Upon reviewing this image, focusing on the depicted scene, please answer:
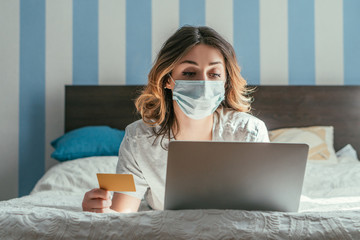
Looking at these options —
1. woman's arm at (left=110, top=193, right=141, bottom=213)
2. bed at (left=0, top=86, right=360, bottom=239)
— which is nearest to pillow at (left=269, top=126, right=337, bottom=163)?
bed at (left=0, top=86, right=360, bottom=239)

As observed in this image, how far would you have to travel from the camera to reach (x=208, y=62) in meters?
1.28

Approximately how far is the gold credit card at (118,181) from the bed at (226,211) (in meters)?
0.13

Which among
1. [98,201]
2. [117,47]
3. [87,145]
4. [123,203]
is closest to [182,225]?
[98,201]

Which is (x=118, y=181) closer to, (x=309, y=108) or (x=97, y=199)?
(x=97, y=199)

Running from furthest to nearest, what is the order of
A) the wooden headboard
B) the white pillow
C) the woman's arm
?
1. the wooden headboard
2. the white pillow
3. the woman's arm

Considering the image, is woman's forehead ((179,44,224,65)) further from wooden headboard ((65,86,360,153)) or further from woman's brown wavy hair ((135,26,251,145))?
wooden headboard ((65,86,360,153))

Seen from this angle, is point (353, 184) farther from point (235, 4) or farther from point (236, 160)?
point (235, 4)

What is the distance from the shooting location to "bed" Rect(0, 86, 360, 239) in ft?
2.44

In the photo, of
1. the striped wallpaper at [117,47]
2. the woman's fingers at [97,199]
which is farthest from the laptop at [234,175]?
the striped wallpaper at [117,47]

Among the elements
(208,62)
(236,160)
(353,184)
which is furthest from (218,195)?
(353,184)

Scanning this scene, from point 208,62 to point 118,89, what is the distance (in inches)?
58.0

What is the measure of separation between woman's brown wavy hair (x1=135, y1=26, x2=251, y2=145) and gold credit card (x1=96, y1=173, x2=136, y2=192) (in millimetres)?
374

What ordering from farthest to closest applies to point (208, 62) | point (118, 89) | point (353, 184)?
1. point (118, 89)
2. point (353, 184)
3. point (208, 62)

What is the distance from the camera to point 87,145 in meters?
2.27
